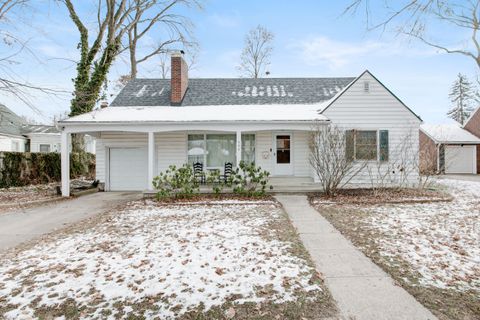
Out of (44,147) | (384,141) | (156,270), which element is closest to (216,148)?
(384,141)

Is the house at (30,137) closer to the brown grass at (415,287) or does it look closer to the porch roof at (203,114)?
the porch roof at (203,114)

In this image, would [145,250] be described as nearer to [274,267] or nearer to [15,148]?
[274,267]

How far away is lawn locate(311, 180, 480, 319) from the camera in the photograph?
123 inches

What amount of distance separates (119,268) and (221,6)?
7123 mm

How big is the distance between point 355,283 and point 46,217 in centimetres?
802

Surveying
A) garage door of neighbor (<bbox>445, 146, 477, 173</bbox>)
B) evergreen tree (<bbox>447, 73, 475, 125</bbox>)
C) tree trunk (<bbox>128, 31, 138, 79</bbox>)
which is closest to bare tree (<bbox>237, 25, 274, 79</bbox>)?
tree trunk (<bbox>128, 31, 138, 79</bbox>)

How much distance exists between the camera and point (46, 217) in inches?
300

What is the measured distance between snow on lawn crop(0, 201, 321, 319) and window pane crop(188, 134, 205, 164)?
668 centimetres

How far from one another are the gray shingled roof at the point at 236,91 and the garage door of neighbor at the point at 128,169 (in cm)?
254

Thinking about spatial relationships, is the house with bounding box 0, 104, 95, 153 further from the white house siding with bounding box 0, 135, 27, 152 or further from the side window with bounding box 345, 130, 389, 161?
the side window with bounding box 345, 130, 389, 161

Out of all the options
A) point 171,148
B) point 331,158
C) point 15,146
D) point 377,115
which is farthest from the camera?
point 15,146

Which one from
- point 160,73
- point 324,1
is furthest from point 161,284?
point 160,73

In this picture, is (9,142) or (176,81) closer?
(176,81)

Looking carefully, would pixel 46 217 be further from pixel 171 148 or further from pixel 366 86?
pixel 366 86
